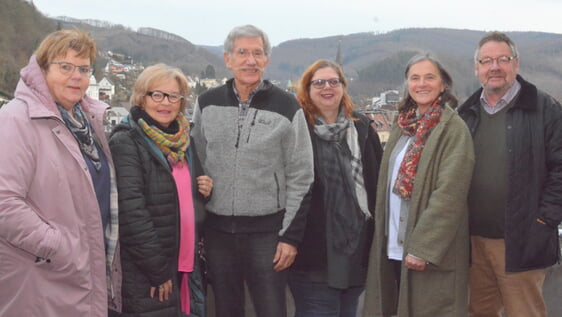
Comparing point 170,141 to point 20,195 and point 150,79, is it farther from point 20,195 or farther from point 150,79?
point 20,195

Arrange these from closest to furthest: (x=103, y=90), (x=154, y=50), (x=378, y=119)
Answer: (x=378, y=119) → (x=103, y=90) → (x=154, y=50)

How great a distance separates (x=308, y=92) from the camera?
2.79 meters

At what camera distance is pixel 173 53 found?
10912 cm

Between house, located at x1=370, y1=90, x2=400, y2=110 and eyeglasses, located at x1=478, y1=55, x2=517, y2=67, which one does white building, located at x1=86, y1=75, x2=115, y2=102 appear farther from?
eyeglasses, located at x1=478, y1=55, x2=517, y2=67

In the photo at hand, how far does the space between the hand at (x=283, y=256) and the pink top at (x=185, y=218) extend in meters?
0.42

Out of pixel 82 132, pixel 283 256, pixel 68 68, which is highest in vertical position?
pixel 68 68

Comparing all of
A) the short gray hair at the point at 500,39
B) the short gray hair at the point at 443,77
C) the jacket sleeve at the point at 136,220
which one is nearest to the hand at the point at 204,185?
the jacket sleeve at the point at 136,220

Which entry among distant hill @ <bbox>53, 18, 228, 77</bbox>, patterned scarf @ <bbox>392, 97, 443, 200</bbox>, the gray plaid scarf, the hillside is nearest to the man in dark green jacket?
patterned scarf @ <bbox>392, 97, 443, 200</bbox>

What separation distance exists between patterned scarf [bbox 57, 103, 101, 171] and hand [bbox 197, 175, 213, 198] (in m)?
0.50

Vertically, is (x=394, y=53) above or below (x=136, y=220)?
above

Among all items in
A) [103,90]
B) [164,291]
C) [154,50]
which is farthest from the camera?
[154,50]

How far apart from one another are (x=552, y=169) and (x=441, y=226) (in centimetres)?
66

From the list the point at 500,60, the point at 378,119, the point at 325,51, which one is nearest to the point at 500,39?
the point at 500,60

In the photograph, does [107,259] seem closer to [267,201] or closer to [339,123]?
[267,201]
